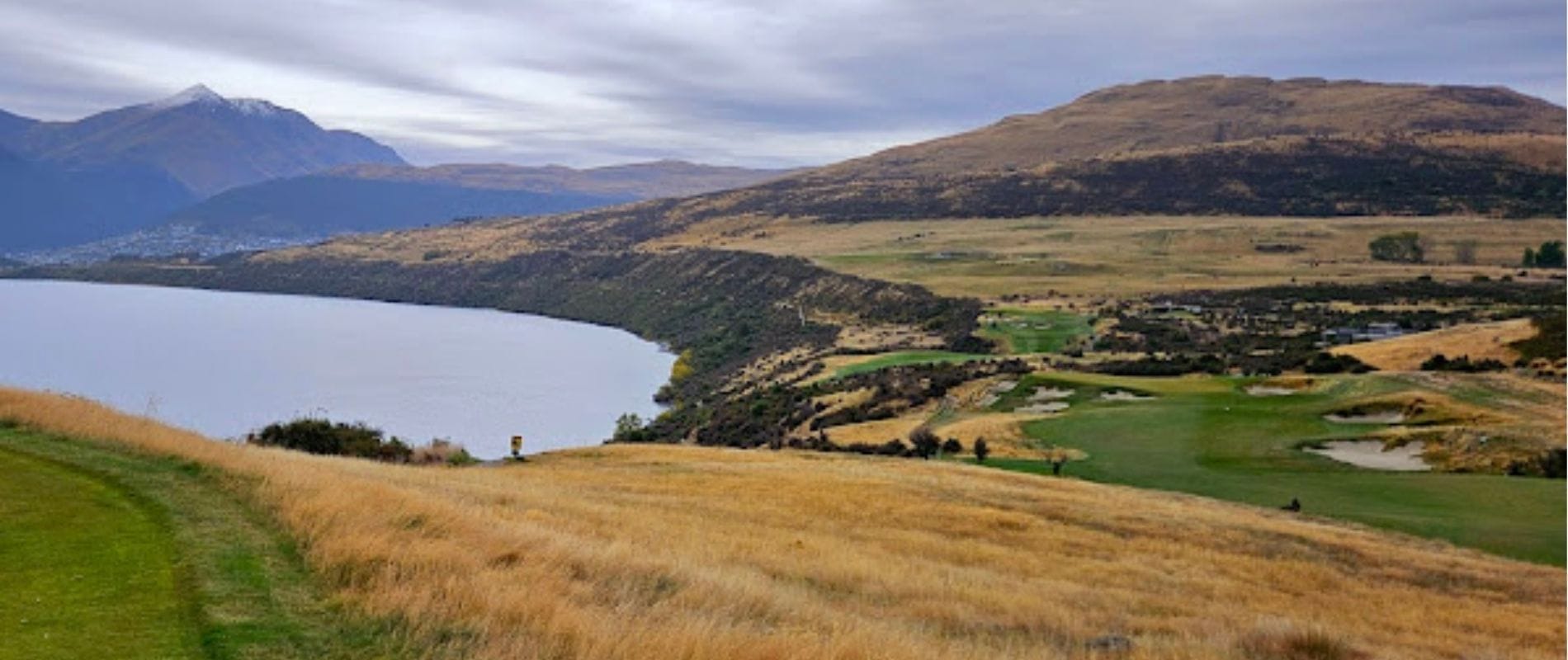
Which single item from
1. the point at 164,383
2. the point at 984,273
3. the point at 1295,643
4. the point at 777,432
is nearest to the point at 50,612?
the point at 1295,643

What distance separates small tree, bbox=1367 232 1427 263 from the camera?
346 feet

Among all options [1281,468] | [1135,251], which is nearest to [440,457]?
[1281,468]

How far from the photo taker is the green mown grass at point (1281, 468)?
2181 centimetres

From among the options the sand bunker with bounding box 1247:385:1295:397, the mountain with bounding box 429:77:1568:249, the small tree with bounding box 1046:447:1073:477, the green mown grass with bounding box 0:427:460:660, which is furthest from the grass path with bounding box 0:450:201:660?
the mountain with bounding box 429:77:1568:249

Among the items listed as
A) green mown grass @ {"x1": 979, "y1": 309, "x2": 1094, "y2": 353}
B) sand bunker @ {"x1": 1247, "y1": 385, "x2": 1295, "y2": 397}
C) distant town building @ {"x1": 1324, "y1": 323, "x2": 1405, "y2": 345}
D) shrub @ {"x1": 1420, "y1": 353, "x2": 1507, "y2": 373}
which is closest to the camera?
sand bunker @ {"x1": 1247, "y1": 385, "x2": 1295, "y2": 397}

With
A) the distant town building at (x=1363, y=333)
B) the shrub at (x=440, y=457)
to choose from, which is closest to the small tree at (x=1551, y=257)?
the distant town building at (x=1363, y=333)

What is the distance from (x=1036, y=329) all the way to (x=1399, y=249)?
56.0 metres

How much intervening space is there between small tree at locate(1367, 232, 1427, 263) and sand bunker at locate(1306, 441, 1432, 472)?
280ft

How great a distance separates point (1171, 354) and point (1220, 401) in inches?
792

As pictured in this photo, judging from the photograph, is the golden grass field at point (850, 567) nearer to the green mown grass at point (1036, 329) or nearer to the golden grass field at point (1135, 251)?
the green mown grass at point (1036, 329)

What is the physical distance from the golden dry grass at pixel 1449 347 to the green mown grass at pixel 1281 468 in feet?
24.3

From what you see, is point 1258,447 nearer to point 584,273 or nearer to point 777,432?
point 777,432

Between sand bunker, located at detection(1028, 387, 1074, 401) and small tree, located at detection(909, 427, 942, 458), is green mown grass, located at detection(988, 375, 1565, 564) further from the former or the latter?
small tree, located at detection(909, 427, 942, 458)

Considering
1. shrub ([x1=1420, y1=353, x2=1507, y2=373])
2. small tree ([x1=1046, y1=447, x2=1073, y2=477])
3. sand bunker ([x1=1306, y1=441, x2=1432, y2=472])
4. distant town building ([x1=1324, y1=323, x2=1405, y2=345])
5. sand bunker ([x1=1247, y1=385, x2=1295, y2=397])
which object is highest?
shrub ([x1=1420, y1=353, x2=1507, y2=373])
